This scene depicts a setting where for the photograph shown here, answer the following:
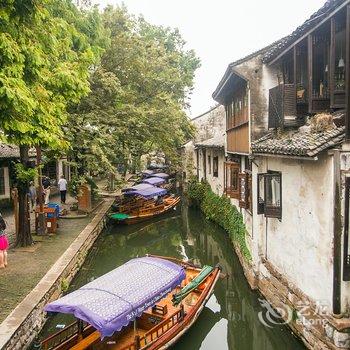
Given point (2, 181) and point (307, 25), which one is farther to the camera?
point (2, 181)

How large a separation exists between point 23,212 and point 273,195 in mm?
9327

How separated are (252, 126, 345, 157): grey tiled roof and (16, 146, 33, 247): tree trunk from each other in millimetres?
8696

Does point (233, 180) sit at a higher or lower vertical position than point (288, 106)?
lower

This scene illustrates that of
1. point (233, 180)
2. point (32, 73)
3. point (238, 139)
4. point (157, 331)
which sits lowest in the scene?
point (157, 331)

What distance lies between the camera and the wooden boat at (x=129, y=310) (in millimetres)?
7586

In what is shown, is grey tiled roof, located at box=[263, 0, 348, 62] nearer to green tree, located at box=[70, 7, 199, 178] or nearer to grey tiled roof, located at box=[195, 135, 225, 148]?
grey tiled roof, located at box=[195, 135, 225, 148]

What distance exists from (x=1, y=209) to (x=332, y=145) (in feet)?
64.0

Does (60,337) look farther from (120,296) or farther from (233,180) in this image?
(233,180)

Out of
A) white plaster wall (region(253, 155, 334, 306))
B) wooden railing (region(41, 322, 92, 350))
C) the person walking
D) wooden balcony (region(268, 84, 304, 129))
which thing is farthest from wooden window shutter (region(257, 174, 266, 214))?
the person walking

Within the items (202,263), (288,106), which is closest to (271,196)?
(288,106)

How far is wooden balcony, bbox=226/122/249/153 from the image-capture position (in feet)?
43.2

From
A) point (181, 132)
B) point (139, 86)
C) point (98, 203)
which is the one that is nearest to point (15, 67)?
point (181, 132)

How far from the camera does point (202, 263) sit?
17.0 m

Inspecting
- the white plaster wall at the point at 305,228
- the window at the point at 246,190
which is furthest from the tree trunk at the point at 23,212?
the white plaster wall at the point at 305,228
